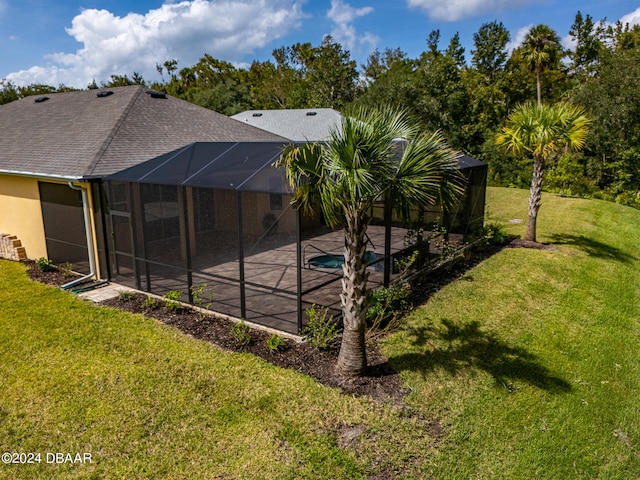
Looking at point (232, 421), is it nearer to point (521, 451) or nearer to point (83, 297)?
point (521, 451)

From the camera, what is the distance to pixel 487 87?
33781 millimetres

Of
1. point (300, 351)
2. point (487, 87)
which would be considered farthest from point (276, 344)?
point (487, 87)

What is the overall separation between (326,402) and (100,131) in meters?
10.3

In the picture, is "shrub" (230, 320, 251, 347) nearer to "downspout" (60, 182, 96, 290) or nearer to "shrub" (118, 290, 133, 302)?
"shrub" (118, 290, 133, 302)

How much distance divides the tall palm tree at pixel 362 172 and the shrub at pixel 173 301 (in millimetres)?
3929

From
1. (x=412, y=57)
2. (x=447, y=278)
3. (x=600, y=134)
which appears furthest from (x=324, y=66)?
(x=447, y=278)

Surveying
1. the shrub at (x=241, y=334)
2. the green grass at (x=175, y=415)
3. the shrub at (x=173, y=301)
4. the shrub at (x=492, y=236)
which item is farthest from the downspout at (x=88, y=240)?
the shrub at (x=492, y=236)

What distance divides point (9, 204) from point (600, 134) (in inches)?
1081

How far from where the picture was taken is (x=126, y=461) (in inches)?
180

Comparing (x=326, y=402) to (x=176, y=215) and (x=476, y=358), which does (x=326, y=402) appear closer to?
(x=476, y=358)

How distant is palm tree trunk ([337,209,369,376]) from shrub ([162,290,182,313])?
3.75m

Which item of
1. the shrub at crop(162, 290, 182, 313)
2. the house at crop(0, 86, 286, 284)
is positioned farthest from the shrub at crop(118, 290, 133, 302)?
the house at crop(0, 86, 286, 284)

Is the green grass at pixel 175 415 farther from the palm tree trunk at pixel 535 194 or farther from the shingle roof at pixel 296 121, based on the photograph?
the shingle roof at pixel 296 121

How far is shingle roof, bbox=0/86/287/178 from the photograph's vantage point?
10641 millimetres
